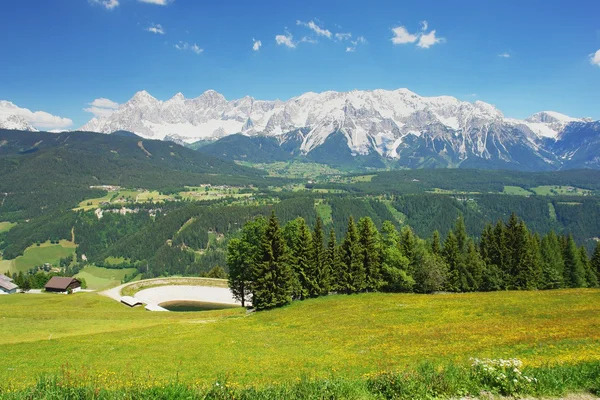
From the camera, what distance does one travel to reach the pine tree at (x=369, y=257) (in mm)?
59062

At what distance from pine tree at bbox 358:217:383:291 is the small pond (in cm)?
Answer: 4907

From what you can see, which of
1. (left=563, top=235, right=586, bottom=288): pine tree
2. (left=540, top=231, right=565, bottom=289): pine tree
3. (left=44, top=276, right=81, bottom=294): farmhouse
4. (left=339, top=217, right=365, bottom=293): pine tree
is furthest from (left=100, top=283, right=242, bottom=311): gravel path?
(left=563, top=235, right=586, bottom=288): pine tree

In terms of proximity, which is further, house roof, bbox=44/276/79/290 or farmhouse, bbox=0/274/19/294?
farmhouse, bbox=0/274/19/294

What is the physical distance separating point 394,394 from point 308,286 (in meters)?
46.5

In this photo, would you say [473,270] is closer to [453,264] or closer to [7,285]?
[453,264]

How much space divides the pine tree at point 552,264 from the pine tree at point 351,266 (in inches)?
1393

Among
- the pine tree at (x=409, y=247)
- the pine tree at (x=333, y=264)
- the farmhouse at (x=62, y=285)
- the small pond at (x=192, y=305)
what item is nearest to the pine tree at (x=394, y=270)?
the pine tree at (x=409, y=247)

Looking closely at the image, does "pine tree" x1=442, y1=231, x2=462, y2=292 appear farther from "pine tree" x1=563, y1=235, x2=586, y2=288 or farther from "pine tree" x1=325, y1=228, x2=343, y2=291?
"pine tree" x1=325, y1=228, x2=343, y2=291

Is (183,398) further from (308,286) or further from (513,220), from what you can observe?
(513,220)

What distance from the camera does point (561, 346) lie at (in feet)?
74.3

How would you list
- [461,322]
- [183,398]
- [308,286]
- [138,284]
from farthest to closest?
[138,284] → [308,286] → [461,322] → [183,398]

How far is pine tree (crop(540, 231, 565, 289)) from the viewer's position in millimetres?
65875

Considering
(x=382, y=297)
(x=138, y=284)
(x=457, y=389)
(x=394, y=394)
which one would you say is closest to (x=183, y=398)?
(x=394, y=394)

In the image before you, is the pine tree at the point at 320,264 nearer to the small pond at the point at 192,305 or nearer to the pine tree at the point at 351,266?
the pine tree at the point at 351,266
